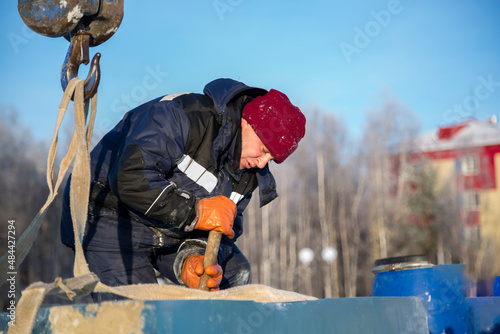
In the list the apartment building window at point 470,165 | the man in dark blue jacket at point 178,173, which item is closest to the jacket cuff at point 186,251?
the man in dark blue jacket at point 178,173

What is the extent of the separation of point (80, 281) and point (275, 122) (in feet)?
5.07

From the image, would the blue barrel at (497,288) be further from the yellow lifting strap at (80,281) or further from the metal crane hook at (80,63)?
the metal crane hook at (80,63)

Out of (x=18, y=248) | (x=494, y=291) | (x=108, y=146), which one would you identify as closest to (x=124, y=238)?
(x=108, y=146)

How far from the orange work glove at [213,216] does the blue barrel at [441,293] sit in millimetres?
901

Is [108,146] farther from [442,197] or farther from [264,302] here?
[442,197]

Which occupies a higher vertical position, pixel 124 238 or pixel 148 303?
pixel 124 238

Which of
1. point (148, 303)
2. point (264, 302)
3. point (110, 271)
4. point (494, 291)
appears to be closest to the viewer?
point (148, 303)

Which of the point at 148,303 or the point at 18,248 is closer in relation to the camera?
the point at 148,303

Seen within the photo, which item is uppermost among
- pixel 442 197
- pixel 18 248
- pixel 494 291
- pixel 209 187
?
pixel 442 197

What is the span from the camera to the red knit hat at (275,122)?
9.14 ft

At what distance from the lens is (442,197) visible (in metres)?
28.3

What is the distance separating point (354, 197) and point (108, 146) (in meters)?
26.9

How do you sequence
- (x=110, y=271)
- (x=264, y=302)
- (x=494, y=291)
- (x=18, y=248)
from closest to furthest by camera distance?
(x=264, y=302), (x=18, y=248), (x=110, y=271), (x=494, y=291)

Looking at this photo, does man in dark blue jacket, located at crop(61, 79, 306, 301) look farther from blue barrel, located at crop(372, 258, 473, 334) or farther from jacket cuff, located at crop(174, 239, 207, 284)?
blue barrel, located at crop(372, 258, 473, 334)
